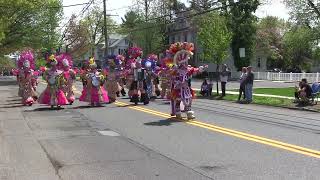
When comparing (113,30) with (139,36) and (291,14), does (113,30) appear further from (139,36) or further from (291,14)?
(291,14)

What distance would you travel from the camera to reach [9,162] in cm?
984

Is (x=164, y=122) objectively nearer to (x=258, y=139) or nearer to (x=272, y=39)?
(x=258, y=139)

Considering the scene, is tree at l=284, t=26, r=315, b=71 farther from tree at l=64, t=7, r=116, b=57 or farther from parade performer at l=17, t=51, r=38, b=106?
parade performer at l=17, t=51, r=38, b=106

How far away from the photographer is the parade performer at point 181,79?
1655 centimetres

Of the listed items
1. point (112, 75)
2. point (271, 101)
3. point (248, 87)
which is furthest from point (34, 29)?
point (271, 101)

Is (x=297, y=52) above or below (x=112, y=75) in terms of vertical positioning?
above

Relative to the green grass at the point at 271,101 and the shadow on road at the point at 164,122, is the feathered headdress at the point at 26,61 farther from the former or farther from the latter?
the green grass at the point at 271,101

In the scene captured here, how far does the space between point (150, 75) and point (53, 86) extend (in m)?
5.70

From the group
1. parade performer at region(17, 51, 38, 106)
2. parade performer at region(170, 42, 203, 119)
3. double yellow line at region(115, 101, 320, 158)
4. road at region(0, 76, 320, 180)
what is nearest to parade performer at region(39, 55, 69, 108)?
parade performer at region(17, 51, 38, 106)

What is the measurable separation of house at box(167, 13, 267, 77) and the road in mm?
48332

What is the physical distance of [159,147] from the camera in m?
11.4

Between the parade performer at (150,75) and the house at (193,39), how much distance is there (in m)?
37.3

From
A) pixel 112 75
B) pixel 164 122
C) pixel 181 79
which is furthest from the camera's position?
pixel 112 75

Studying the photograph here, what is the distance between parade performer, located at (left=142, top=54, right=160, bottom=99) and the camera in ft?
80.4
